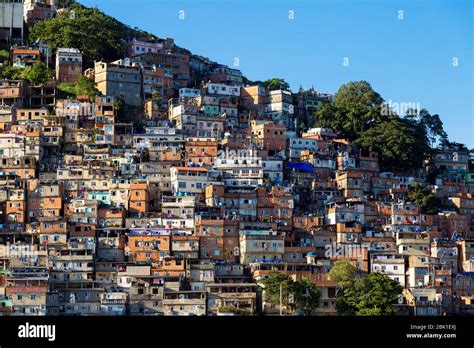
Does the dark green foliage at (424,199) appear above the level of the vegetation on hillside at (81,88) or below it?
below

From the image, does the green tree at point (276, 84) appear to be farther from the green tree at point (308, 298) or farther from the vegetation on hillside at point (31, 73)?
the green tree at point (308, 298)

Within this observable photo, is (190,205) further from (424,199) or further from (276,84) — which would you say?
(276,84)

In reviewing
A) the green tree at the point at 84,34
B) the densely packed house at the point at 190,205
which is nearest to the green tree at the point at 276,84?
the densely packed house at the point at 190,205

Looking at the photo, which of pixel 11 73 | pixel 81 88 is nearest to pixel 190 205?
pixel 81 88

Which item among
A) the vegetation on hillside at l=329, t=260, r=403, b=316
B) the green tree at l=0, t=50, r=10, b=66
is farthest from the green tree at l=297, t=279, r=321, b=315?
the green tree at l=0, t=50, r=10, b=66

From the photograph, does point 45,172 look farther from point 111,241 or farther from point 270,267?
point 270,267
